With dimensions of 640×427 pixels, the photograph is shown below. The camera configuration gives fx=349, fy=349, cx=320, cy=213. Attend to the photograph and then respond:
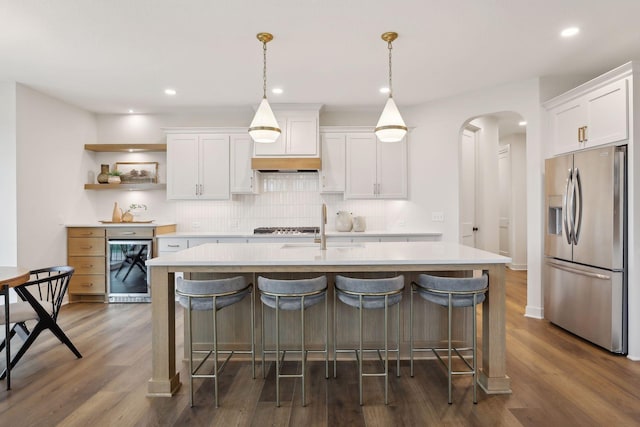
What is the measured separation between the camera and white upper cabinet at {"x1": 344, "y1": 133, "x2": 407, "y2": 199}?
4.97 metres

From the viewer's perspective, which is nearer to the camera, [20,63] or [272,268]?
[272,268]

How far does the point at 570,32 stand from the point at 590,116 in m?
0.83

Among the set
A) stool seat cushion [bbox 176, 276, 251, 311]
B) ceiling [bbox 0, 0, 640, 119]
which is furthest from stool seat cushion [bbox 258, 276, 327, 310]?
ceiling [bbox 0, 0, 640, 119]

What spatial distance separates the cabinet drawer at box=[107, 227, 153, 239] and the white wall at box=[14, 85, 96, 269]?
65 centimetres

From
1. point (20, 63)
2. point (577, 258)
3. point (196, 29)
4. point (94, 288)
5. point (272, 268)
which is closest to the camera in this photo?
point (272, 268)

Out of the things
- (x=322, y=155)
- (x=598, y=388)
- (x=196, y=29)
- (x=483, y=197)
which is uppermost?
(x=196, y=29)

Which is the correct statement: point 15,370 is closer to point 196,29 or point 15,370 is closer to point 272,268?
point 272,268

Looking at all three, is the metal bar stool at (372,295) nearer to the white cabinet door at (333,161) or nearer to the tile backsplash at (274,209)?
the white cabinet door at (333,161)

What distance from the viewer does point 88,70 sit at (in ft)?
12.3

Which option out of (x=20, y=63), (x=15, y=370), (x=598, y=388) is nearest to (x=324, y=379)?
Result: (x=598, y=388)

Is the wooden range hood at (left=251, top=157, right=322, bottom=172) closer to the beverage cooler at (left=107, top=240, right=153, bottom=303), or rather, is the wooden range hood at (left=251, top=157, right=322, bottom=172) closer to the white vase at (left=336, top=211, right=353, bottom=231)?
the white vase at (left=336, top=211, right=353, bottom=231)

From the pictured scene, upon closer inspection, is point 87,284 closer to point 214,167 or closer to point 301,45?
point 214,167

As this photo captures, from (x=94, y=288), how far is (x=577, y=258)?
18.8 feet

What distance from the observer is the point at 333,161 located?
499 cm
